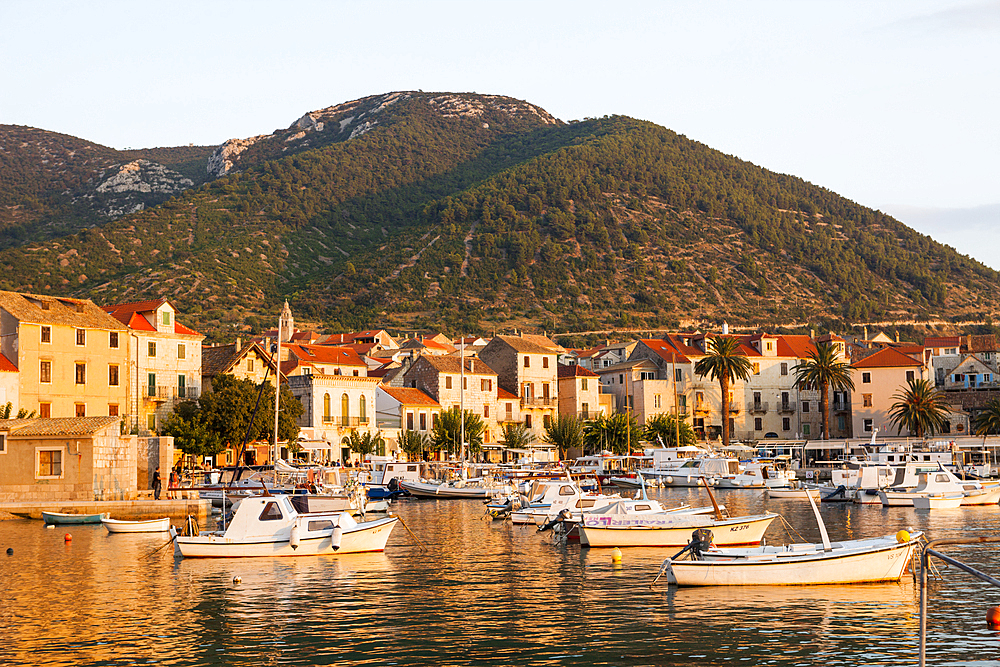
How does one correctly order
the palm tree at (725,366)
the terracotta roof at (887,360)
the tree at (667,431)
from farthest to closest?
the terracotta roof at (887,360) < the tree at (667,431) < the palm tree at (725,366)

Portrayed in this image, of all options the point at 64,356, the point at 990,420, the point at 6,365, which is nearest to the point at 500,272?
the point at 990,420

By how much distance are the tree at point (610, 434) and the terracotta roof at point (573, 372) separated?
7.45 meters

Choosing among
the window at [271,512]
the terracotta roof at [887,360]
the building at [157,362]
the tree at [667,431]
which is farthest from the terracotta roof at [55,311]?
the terracotta roof at [887,360]

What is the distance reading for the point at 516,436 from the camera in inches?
3816

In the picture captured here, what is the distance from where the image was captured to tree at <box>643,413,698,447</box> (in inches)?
4109

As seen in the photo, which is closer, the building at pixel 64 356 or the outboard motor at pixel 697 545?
the outboard motor at pixel 697 545

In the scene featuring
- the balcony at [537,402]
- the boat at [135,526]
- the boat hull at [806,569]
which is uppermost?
the balcony at [537,402]

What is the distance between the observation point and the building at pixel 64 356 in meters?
66.4

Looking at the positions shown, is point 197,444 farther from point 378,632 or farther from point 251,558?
point 378,632

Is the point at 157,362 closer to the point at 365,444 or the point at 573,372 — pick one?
the point at 365,444

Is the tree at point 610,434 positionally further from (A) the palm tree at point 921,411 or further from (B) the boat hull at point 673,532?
(B) the boat hull at point 673,532

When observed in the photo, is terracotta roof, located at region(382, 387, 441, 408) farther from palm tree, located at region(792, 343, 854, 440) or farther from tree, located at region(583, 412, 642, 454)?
palm tree, located at region(792, 343, 854, 440)

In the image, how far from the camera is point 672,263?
18225cm

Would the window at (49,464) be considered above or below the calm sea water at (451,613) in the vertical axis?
above
